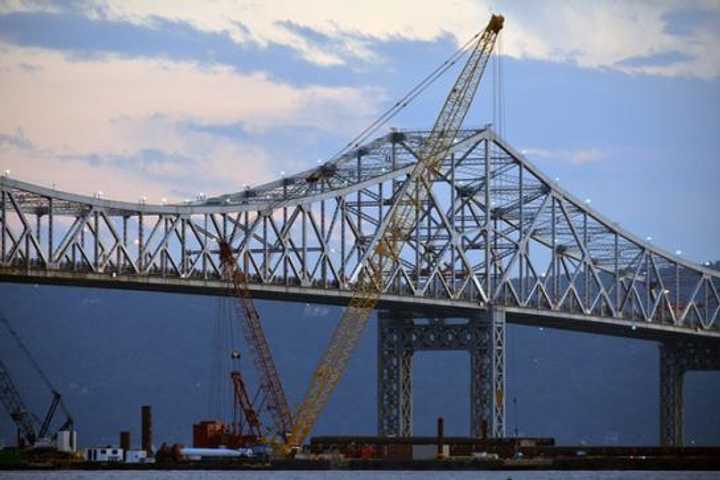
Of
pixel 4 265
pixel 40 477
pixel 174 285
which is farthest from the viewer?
pixel 174 285

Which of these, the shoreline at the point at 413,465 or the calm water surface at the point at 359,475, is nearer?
the calm water surface at the point at 359,475

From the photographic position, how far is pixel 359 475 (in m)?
177

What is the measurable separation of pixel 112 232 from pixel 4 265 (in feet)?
32.6

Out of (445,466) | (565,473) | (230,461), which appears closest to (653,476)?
(565,473)

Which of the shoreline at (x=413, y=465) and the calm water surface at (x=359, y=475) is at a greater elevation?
the shoreline at (x=413, y=465)

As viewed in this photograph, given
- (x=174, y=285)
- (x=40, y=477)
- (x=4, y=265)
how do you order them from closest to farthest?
(x=40, y=477) < (x=4, y=265) < (x=174, y=285)

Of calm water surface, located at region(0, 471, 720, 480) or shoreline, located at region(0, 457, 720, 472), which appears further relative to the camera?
shoreline, located at region(0, 457, 720, 472)

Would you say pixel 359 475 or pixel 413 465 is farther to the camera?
pixel 413 465

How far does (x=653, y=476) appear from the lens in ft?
574

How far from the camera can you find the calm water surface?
171m

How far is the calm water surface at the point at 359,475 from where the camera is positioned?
171m

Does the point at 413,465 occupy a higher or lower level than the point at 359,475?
higher

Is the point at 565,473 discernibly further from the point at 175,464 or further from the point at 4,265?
the point at 4,265

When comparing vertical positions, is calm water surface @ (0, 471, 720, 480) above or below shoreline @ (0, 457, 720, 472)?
below
